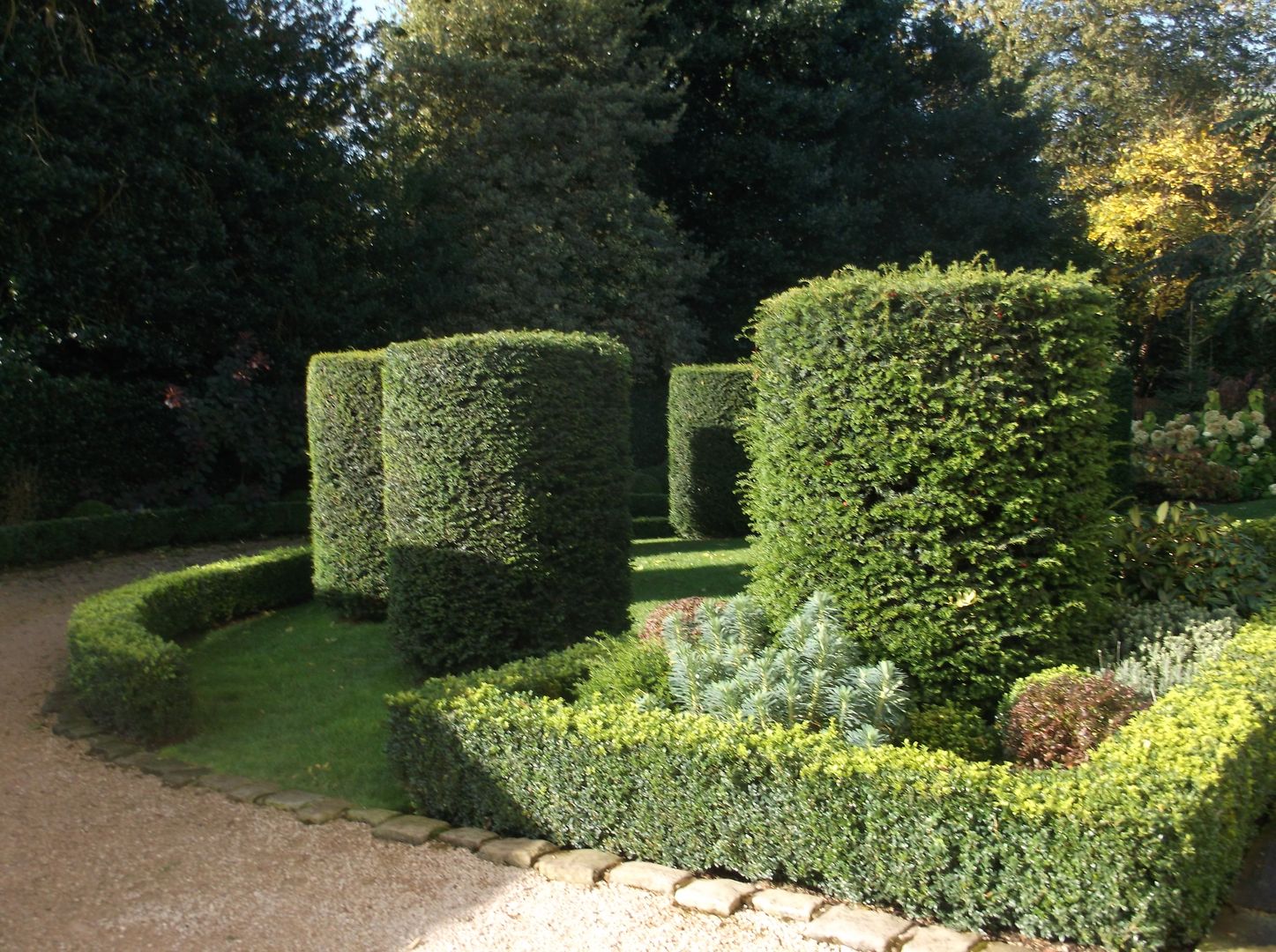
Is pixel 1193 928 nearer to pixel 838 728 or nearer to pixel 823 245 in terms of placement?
pixel 838 728

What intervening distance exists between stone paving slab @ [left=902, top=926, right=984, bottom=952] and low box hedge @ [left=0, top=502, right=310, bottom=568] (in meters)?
→ 11.6

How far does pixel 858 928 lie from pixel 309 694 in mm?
4580

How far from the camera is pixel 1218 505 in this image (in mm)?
15055

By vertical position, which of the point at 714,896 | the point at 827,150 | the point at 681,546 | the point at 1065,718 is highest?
the point at 827,150

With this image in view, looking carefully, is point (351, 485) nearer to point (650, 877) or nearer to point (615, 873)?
point (615, 873)

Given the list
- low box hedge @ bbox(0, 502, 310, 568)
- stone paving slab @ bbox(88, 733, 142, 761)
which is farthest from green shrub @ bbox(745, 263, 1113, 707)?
low box hedge @ bbox(0, 502, 310, 568)

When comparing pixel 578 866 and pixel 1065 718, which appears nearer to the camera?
pixel 578 866

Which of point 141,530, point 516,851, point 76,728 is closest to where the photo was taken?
point 516,851

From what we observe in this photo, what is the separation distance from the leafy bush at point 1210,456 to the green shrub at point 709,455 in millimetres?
6444

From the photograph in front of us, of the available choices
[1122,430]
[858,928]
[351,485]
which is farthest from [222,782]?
[1122,430]

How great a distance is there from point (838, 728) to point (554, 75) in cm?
1825

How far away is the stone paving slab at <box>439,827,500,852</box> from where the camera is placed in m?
4.90

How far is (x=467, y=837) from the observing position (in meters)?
4.95

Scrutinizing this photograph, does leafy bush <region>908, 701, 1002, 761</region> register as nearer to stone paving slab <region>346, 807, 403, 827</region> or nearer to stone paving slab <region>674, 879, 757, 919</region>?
stone paving slab <region>674, 879, 757, 919</region>
